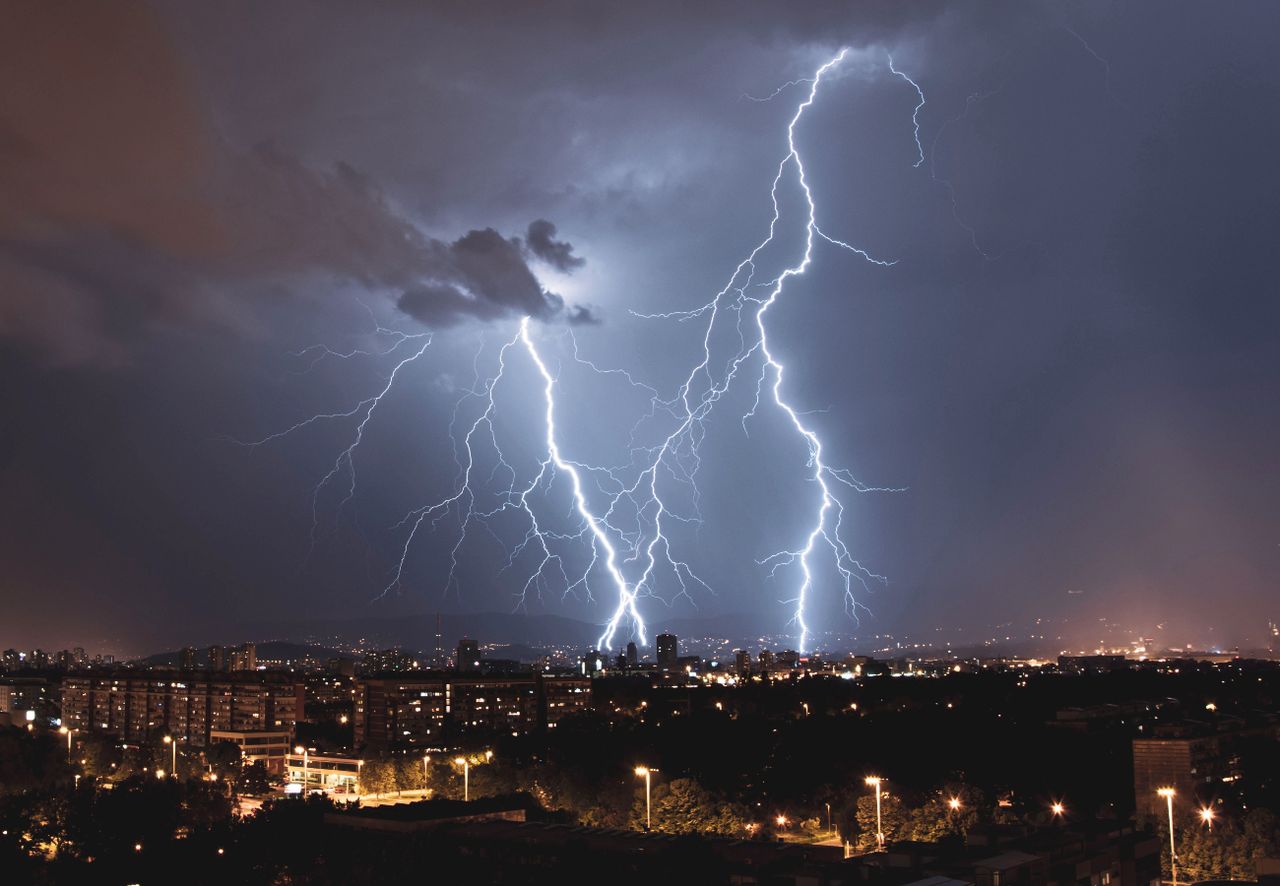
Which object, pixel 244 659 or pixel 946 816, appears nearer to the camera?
pixel 946 816

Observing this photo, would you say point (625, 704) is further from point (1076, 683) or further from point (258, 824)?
point (258, 824)

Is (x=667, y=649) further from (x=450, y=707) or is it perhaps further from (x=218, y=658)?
(x=450, y=707)

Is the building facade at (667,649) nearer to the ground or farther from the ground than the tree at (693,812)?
farther from the ground

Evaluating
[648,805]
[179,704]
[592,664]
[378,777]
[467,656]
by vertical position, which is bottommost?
[378,777]

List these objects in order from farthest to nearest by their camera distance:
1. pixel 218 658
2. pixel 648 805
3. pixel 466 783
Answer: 1. pixel 218 658
2. pixel 466 783
3. pixel 648 805

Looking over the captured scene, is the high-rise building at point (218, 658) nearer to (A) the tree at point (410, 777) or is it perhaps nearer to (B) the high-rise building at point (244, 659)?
(B) the high-rise building at point (244, 659)

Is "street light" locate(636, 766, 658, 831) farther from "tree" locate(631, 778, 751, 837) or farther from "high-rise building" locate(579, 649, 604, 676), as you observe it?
"high-rise building" locate(579, 649, 604, 676)

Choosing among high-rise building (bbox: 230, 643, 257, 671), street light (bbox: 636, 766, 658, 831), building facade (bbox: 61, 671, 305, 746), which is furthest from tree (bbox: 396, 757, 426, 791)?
high-rise building (bbox: 230, 643, 257, 671)

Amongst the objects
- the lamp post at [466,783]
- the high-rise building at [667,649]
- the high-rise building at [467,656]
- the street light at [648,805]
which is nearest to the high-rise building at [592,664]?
the high-rise building at [667,649]

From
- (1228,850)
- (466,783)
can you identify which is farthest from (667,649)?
(1228,850)
